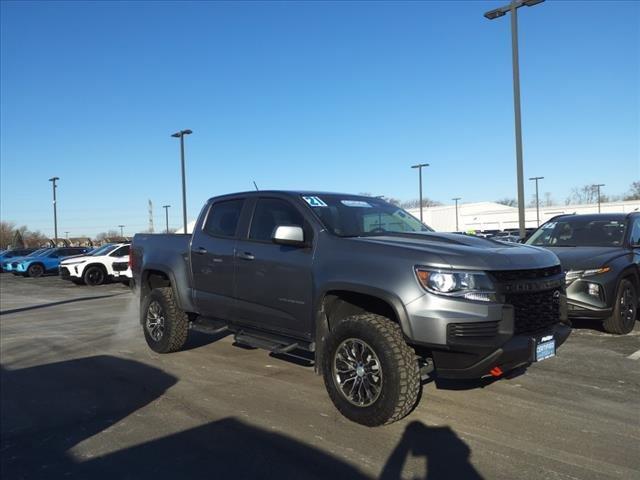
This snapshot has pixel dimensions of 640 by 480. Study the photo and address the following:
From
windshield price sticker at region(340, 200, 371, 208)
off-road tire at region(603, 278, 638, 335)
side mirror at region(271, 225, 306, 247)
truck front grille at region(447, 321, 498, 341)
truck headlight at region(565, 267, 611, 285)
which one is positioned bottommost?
off-road tire at region(603, 278, 638, 335)

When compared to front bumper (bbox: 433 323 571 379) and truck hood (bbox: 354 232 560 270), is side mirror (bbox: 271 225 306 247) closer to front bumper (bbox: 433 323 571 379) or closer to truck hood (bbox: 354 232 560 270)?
truck hood (bbox: 354 232 560 270)

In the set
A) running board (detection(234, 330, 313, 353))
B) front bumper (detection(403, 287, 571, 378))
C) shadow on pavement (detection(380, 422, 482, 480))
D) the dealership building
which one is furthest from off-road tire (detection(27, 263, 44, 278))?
the dealership building

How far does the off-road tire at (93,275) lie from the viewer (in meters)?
21.1

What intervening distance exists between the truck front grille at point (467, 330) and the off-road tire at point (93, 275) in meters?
19.8

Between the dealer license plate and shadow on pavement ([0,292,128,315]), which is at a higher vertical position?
the dealer license plate

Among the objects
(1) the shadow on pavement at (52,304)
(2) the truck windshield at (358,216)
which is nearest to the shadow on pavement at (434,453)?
(2) the truck windshield at (358,216)

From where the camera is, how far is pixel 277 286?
204 inches

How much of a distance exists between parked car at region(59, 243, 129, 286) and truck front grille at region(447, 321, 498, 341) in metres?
18.6

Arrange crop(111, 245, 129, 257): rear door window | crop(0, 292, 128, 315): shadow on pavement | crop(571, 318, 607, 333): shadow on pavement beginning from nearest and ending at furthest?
crop(571, 318, 607, 333): shadow on pavement < crop(0, 292, 128, 315): shadow on pavement < crop(111, 245, 129, 257): rear door window

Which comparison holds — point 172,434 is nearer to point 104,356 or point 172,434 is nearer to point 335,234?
point 335,234

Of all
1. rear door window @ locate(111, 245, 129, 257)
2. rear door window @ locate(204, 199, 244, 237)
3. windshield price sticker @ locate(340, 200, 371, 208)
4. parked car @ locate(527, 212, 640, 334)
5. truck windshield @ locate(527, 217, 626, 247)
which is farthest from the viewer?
rear door window @ locate(111, 245, 129, 257)

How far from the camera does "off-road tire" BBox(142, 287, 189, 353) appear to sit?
22.5ft

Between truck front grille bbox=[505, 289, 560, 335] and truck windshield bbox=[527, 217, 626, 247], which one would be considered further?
truck windshield bbox=[527, 217, 626, 247]

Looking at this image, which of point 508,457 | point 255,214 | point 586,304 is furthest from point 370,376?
point 586,304
